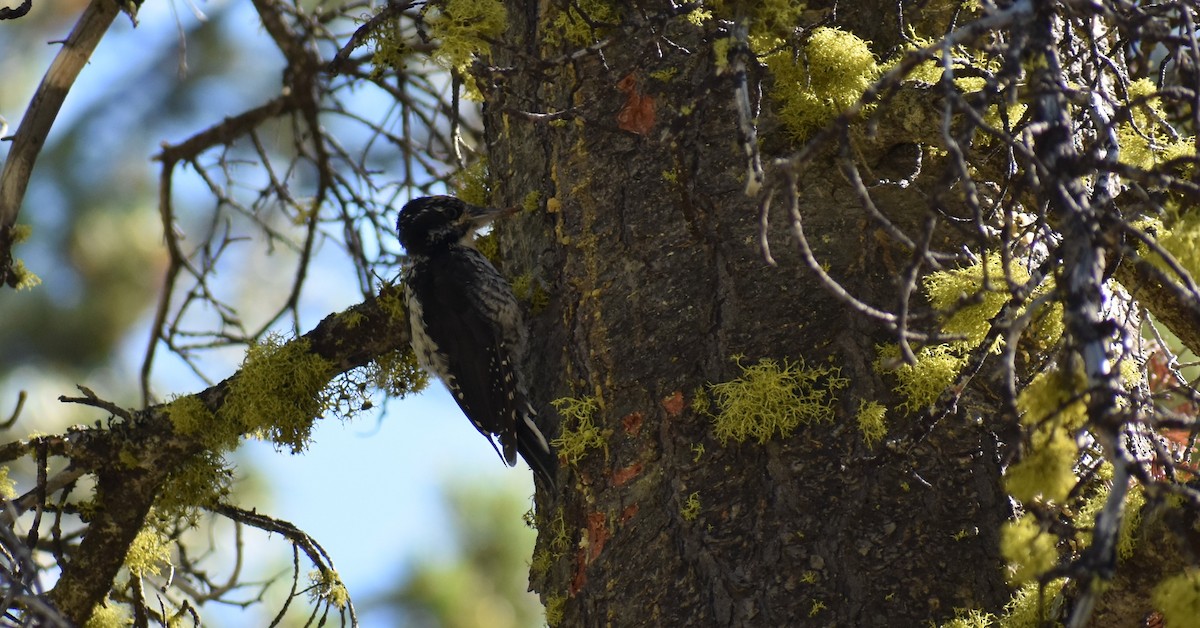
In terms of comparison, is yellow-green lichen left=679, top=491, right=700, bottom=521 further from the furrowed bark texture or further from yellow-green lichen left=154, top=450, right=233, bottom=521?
yellow-green lichen left=154, top=450, right=233, bottom=521

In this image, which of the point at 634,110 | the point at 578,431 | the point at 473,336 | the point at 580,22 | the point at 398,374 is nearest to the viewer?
the point at 578,431

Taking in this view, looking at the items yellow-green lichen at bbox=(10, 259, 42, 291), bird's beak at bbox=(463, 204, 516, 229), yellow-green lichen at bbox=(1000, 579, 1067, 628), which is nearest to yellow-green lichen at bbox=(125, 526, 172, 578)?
yellow-green lichen at bbox=(10, 259, 42, 291)

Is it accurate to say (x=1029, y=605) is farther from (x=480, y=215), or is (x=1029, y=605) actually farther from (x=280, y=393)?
(x=480, y=215)

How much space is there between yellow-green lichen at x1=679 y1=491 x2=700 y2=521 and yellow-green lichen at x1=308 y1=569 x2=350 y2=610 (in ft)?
4.78

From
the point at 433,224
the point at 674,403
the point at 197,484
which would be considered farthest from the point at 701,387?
the point at 433,224

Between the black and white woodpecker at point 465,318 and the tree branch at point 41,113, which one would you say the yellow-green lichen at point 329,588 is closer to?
the black and white woodpecker at point 465,318

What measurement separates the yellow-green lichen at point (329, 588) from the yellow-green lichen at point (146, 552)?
1.55 ft

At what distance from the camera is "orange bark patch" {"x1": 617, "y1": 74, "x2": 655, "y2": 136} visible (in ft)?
10.3

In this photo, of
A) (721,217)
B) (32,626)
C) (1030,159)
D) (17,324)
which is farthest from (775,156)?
(17,324)

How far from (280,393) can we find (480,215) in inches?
37.8

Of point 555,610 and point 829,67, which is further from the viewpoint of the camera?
point 555,610

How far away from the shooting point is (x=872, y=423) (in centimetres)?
254

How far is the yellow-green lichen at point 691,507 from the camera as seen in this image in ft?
8.56

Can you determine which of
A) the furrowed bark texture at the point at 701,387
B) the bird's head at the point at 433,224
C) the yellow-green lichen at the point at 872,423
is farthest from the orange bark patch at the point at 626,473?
the bird's head at the point at 433,224
